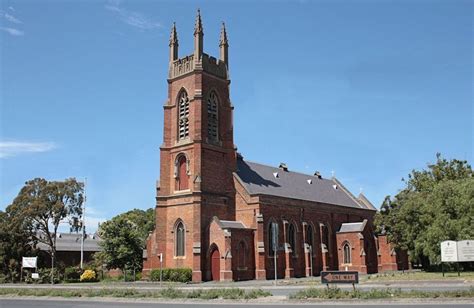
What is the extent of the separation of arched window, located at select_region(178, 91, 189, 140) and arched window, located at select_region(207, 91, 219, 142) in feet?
7.50

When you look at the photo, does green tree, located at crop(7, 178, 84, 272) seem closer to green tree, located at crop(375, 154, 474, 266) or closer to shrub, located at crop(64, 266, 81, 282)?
shrub, located at crop(64, 266, 81, 282)

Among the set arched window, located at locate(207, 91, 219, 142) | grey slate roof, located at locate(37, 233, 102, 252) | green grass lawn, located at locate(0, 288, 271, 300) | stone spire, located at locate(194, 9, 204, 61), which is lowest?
green grass lawn, located at locate(0, 288, 271, 300)

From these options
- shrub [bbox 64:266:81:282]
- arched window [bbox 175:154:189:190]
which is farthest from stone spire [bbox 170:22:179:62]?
shrub [bbox 64:266:81:282]

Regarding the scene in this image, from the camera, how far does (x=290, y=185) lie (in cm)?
6250

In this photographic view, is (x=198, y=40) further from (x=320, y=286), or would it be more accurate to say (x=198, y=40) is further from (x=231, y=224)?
(x=320, y=286)

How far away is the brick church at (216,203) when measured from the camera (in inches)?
1912

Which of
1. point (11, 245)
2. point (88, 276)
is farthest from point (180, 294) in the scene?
point (11, 245)

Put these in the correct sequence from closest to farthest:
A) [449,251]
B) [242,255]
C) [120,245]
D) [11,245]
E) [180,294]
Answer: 1. [180,294]
2. [449,251]
3. [242,255]
4. [120,245]
5. [11,245]

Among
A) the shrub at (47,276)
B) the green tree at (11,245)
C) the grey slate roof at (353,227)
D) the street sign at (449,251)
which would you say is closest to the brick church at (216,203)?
the grey slate roof at (353,227)

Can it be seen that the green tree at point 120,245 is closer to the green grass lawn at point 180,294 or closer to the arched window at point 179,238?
the arched window at point 179,238

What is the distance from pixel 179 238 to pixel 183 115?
41.7 feet

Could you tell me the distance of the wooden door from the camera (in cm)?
4774

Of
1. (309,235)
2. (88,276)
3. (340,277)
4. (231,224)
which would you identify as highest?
(231,224)

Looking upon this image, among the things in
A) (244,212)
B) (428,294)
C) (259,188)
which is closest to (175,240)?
(244,212)
